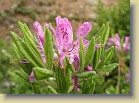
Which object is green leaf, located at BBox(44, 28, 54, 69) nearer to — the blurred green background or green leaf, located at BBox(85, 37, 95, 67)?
green leaf, located at BBox(85, 37, 95, 67)

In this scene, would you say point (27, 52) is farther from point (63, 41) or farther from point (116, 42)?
point (116, 42)

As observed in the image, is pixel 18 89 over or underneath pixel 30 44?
underneath

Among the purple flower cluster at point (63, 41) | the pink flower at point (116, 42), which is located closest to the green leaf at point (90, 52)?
the purple flower cluster at point (63, 41)

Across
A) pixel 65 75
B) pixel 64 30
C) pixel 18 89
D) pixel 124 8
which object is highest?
pixel 124 8

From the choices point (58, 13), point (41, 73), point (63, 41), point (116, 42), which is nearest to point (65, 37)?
point (63, 41)

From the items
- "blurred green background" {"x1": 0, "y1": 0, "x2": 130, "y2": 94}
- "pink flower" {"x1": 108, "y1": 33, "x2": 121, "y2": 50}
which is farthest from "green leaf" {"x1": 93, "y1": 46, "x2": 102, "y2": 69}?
"blurred green background" {"x1": 0, "y1": 0, "x2": 130, "y2": 94}

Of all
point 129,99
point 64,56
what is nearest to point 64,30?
point 64,56

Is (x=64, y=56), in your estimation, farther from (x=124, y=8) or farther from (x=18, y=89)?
(x=124, y=8)
